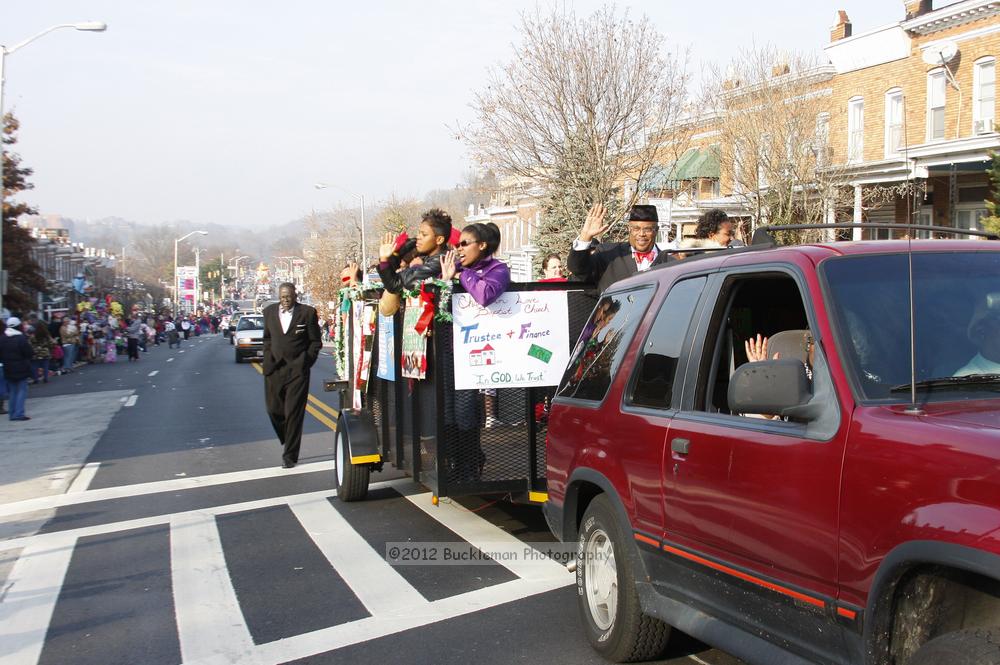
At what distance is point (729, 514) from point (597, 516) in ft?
4.04

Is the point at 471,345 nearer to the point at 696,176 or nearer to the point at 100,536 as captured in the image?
the point at 100,536

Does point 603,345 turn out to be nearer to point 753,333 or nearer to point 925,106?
point 753,333

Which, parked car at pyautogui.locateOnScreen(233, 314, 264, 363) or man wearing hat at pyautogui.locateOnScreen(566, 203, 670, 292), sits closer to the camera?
man wearing hat at pyautogui.locateOnScreen(566, 203, 670, 292)

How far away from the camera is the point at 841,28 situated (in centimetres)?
3042

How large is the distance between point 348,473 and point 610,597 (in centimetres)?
460

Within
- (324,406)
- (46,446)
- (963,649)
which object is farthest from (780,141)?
(963,649)

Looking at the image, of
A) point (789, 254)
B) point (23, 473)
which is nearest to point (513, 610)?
point (789, 254)

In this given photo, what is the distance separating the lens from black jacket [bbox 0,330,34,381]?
1756cm

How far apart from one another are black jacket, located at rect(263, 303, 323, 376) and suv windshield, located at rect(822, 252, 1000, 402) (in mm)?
Answer: 8315

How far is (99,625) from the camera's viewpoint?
5.80 meters

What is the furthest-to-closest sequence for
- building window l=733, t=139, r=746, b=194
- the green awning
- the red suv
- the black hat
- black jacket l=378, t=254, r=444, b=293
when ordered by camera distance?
building window l=733, t=139, r=746, b=194 → the green awning → the black hat → black jacket l=378, t=254, r=444, b=293 → the red suv

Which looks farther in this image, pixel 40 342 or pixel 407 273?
pixel 40 342

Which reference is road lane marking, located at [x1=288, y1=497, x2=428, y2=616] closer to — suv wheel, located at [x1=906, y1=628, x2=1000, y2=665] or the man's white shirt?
the man's white shirt

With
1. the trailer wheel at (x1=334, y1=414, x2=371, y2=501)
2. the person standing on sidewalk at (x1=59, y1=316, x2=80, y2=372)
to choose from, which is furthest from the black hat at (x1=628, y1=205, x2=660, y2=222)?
the person standing on sidewalk at (x1=59, y1=316, x2=80, y2=372)
